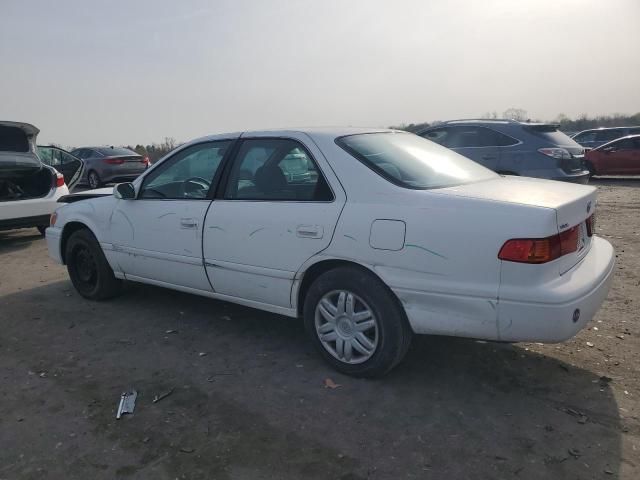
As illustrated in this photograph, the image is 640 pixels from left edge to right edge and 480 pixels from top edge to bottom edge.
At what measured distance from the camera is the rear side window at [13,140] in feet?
26.6

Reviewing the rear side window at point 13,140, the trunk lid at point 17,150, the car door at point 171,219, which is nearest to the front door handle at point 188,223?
the car door at point 171,219

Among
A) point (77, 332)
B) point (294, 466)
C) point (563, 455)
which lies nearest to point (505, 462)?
point (563, 455)

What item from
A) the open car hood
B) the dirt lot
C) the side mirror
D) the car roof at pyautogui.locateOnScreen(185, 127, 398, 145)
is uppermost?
the car roof at pyautogui.locateOnScreen(185, 127, 398, 145)

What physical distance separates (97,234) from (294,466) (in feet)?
10.8

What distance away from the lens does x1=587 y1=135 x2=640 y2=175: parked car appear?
15.3 metres

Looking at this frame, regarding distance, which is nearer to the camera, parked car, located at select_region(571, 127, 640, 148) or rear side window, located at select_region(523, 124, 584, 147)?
rear side window, located at select_region(523, 124, 584, 147)

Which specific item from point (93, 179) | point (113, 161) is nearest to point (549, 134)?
point (113, 161)

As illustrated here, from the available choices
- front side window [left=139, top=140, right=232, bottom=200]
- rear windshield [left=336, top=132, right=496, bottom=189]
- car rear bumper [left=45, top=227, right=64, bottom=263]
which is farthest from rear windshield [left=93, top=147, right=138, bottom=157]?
rear windshield [left=336, top=132, right=496, bottom=189]

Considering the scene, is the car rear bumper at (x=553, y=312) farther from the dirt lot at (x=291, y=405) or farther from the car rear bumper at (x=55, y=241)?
the car rear bumper at (x=55, y=241)

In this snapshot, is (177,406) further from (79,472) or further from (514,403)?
(514,403)

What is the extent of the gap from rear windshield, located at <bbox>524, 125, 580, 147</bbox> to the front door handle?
7315mm

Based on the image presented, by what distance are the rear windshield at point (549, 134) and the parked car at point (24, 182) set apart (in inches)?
312

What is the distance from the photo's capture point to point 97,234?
501cm

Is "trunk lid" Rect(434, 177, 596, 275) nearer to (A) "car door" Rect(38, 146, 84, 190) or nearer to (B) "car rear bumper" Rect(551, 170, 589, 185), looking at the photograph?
(B) "car rear bumper" Rect(551, 170, 589, 185)
